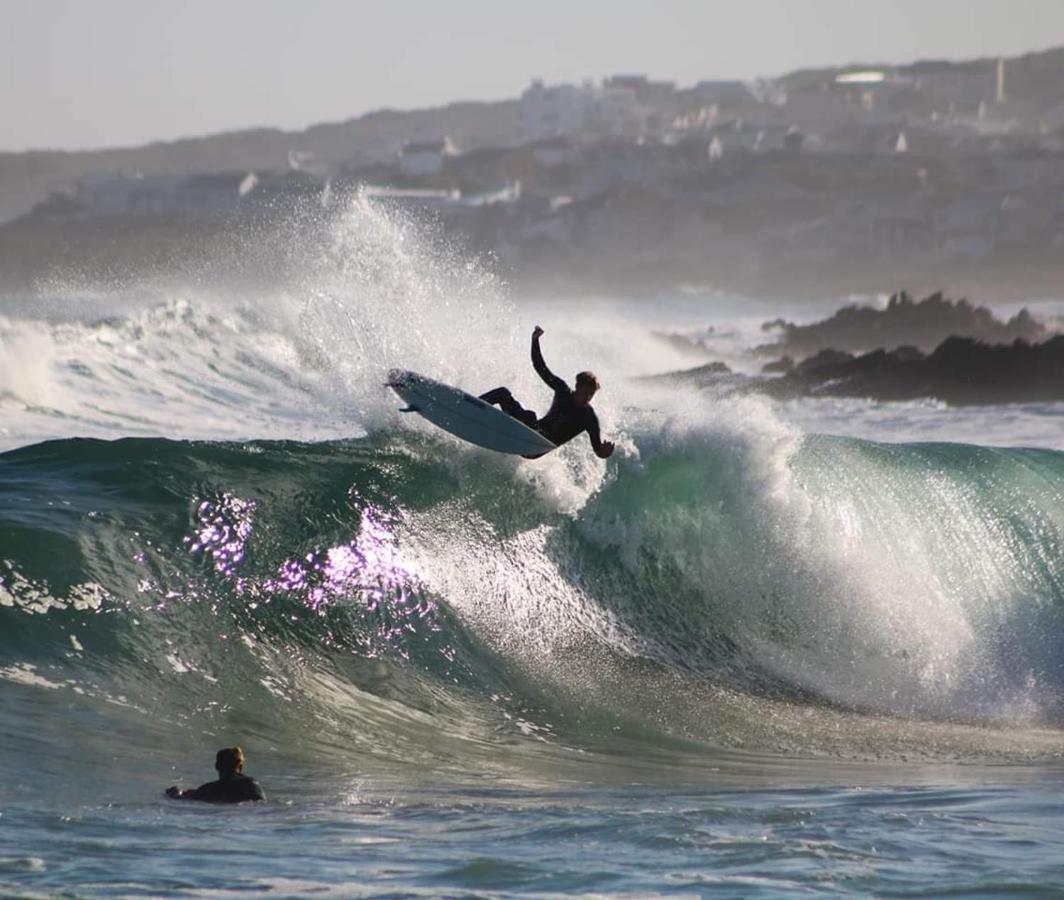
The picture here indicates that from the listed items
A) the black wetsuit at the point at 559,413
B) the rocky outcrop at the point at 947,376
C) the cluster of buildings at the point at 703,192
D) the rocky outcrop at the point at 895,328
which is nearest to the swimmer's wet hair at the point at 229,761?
the black wetsuit at the point at 559,413

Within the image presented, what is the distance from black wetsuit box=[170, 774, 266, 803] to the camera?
8477 millimetres

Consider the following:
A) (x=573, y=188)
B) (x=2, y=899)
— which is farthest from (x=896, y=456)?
(x=573, y=188)

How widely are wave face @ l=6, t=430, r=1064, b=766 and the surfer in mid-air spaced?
1217 millimetres

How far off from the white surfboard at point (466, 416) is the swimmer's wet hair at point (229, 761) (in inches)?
182

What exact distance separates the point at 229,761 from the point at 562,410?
485 centimetres

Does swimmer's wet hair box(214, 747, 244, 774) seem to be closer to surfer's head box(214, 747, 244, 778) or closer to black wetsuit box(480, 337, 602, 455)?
surfer's head box(214, 747, 244, 778)

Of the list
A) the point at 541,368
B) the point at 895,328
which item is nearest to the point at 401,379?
the point at 541,368

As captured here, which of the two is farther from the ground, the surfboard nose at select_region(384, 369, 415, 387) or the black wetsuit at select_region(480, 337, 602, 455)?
the surfboard nose at select_region(384, 369, 415, 387)

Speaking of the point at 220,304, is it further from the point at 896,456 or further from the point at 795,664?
the point at 795,664

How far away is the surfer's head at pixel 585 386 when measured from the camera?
1246 cm

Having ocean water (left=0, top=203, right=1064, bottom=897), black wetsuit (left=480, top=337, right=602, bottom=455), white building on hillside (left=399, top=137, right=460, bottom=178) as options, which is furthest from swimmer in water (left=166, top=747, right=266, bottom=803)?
white building on hillside (left=399, top=137, right=460, bottom=178)

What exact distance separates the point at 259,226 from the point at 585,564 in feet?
352

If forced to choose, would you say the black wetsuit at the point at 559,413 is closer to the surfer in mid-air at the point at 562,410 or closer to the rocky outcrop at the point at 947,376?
the surfer in mid-air at the point at 562,410

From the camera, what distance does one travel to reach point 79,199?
121562mm
